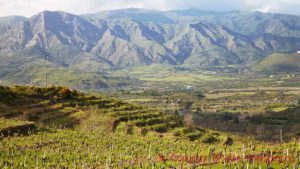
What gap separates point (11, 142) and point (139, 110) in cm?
4114

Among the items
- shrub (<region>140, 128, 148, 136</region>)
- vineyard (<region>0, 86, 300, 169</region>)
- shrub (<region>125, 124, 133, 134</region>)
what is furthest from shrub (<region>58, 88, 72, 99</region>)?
shrub (<region>140, 128, 148, 136</region>)

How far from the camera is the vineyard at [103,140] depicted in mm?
46231

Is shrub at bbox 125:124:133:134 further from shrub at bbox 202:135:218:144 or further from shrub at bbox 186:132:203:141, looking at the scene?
shrub at bbox 202:135:218:144

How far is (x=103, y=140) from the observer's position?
64688 millimetres

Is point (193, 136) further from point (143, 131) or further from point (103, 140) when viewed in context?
point (103, 140)

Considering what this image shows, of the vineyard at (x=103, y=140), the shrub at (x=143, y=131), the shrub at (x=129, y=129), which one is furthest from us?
the shrub at (x=129, y=129)

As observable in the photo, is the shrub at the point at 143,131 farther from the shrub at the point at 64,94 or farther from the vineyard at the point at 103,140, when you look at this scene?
the shrub at the point at 64,94

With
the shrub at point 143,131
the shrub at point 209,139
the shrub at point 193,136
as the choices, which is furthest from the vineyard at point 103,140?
the shrub at point 193,136

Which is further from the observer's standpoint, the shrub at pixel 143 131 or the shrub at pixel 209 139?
the shrub at pixel 209 139

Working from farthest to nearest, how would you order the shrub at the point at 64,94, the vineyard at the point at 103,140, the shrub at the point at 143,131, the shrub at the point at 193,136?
the shrub at the point at 64,94 < the shrub at the point at 193,136 < the shrub at the point at 143,131 < the vineyard at the point at 103,140

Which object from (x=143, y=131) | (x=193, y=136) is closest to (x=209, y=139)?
(x=193, y=136)

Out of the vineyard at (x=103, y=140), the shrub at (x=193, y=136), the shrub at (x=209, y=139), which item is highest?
the vineyard at (x=103, y=140)

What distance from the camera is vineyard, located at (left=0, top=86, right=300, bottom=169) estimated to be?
46.2 metres

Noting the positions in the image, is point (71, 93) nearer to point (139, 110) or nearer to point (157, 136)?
point (139, 110)
